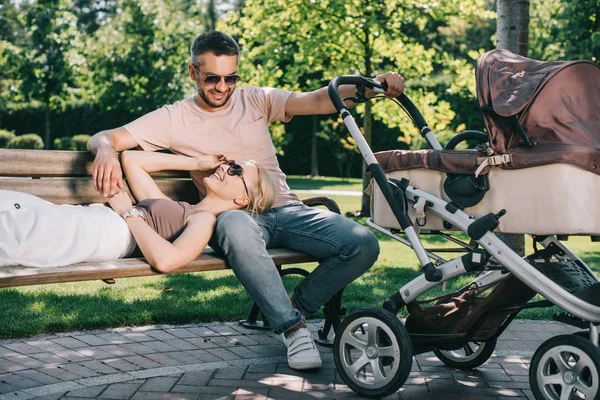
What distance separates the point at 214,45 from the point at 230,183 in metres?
0.78

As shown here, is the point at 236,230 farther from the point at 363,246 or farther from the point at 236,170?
the point at 363,246

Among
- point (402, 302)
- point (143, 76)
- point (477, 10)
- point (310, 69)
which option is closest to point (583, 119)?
point (402, 302)

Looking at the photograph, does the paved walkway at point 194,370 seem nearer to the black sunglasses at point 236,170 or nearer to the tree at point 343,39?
the black sunglasses at point 236,170

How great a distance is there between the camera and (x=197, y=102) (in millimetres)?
4562

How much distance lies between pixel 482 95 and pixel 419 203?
0.58m

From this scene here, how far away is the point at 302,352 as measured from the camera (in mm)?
3928

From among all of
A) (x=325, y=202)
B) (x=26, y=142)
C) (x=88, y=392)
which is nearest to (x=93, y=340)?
(x=88, y=392)

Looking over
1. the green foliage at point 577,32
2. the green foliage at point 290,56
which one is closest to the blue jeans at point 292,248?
the green foliage at point 290,56

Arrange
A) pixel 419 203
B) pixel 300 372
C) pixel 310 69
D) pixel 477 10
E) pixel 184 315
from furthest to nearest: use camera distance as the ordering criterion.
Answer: pixel 310 69
pixel 477 10
pixel 184 315
pixel 300 372
pixel 419 203

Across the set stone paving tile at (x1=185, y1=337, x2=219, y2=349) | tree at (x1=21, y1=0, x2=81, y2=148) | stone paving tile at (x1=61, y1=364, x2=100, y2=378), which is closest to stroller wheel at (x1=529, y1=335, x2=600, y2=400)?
stone paving tile at (x1=185, y1=337, x2=219, y2=349)

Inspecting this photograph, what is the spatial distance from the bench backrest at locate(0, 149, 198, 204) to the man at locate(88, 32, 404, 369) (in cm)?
19

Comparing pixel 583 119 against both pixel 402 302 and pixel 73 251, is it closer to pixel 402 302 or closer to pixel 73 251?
pixel 402 302

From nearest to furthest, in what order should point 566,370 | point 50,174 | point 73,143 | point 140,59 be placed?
point 566,370, point 50,174, point 140,59, point 73,143

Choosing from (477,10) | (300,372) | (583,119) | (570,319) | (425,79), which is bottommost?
(300,372)
